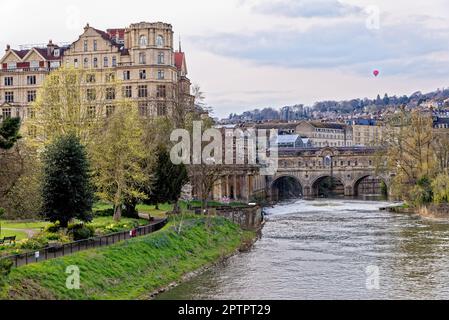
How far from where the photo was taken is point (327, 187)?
162875 mm

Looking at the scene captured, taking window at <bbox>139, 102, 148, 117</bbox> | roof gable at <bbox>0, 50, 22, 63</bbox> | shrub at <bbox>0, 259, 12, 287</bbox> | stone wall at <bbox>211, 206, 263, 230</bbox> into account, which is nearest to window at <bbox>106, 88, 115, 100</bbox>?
window at <bbox>139, 102, 148, 117</bbox>

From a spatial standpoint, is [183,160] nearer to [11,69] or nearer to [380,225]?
[380,225]

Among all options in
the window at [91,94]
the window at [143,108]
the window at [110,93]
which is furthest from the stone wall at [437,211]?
the window at [91,94]

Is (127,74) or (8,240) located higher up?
(127,74)

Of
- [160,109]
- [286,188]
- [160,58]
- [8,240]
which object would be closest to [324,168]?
[286,188]

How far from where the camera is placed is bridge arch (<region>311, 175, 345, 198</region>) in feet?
500

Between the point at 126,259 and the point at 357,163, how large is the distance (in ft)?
350

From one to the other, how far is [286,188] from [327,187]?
31.9ft

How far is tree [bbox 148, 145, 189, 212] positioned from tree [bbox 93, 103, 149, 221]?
22.6 feet

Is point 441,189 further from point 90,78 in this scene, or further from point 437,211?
point 90,78

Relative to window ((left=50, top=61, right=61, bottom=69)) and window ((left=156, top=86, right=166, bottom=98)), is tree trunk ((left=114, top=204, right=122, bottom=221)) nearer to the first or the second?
window ((left=156, top=86, right=166, bottom=98))

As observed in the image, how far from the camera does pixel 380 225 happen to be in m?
82.5

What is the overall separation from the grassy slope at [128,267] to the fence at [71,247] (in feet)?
2.17
